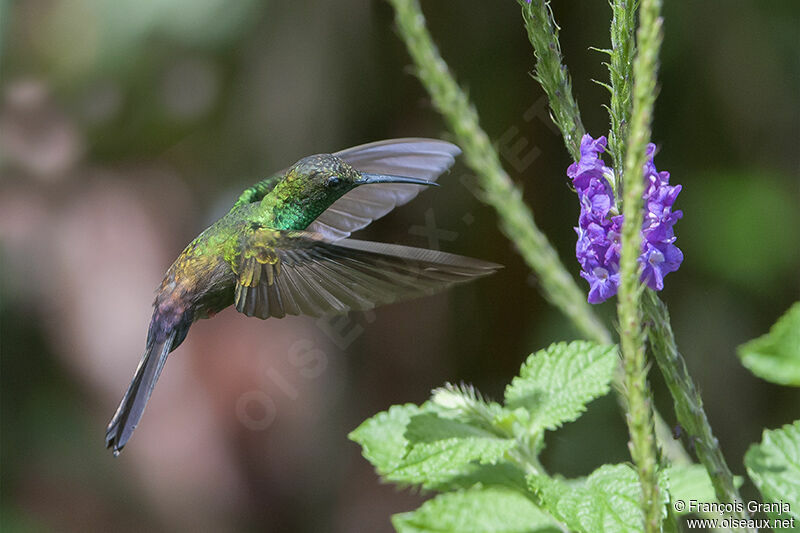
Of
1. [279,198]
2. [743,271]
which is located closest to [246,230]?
[279,198]

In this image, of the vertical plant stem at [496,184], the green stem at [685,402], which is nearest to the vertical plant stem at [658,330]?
the green stem at [685,402]

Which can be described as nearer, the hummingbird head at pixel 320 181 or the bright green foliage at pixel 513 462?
the bright green foliage at pixel 513 462

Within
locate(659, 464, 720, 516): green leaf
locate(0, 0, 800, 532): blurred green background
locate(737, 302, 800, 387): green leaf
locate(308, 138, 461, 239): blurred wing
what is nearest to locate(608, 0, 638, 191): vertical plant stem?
locate(737, 302, 800, 387): green leaf

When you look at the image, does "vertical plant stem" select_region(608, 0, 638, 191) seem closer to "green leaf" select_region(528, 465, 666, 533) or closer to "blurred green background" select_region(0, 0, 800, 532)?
"green leaf" select_region(528, 465, 666, 533)

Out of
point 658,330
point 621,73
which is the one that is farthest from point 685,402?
point 621,73

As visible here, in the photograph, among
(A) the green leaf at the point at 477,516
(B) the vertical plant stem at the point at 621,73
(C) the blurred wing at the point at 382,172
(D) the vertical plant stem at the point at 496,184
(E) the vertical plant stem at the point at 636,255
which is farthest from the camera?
(C) the blurred wing at the point at 382,172

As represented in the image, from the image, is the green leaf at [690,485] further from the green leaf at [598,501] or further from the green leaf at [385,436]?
the green leaf at [385,436]
